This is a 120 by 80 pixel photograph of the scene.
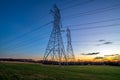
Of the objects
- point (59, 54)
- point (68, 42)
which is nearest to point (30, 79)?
point (59, 54)

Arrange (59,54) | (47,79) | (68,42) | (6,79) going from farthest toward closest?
1. (68,42)
2. (59,54)
3. (47,79)
4. (6,79)

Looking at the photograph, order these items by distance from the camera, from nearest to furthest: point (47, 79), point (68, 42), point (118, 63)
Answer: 1. point (47, 79)
2. point (68, 42)
3. point (118, 63)

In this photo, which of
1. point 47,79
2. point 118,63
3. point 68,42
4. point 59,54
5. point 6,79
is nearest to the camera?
point 6,79

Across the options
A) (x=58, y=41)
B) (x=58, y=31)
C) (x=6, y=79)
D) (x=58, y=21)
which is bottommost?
(x=6, y=79)

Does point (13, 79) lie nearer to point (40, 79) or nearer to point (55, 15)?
point (40, 79)

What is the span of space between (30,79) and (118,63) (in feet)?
196

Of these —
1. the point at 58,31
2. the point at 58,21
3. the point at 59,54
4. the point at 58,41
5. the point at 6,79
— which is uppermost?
the point at 58,21

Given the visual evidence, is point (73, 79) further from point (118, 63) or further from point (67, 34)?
point (118, 63)

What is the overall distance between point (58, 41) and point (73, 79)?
1556 centimetres

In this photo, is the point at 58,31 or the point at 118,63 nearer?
the point at 58,31

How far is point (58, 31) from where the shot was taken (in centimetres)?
3325

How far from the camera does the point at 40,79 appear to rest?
15.5 m

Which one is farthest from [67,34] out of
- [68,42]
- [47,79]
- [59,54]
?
[47,79]

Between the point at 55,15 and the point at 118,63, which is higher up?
the point at 55,15
